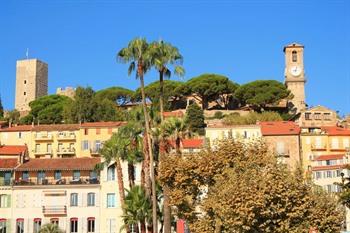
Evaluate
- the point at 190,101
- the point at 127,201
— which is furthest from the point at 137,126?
the point at 190,101

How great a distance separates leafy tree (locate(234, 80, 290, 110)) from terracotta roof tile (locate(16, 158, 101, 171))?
60.4 meters

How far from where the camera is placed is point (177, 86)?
132375 millimetres

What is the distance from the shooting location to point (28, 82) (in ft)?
594

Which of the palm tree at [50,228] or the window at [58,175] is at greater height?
the window at [58,175]

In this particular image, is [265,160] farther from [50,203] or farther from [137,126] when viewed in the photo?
[50,203]

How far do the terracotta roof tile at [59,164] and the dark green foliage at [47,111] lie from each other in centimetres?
5659

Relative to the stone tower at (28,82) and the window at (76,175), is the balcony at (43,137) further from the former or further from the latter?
the stone tower at (28,82)

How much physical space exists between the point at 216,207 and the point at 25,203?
114ft

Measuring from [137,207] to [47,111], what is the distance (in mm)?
85887

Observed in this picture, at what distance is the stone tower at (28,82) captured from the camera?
17950 cm

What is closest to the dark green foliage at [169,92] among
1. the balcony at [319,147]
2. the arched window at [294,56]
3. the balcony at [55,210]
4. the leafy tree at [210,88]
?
the leafy tree at [210,88]

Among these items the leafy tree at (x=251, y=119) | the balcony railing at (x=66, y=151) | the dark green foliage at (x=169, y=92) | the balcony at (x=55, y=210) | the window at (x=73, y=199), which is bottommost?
the balcony at (x=55, y=210)

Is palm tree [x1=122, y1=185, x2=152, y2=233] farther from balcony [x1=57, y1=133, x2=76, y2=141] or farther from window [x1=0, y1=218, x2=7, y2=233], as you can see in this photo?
balcony [x1=57, y1=133, x2=76, y2=141]

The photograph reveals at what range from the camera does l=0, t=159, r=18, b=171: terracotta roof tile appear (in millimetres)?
67312
